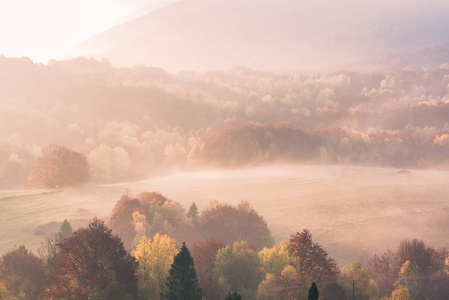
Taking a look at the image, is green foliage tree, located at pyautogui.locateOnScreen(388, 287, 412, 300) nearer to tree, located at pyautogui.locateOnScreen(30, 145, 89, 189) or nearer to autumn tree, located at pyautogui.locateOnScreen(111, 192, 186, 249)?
autumn tree, located at pyautogui.locateOnScreen(111, 192, 186, 249)

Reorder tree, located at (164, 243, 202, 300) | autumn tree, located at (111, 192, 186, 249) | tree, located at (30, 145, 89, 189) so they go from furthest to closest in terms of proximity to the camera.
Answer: tree, located at (30, 145, 89, 189), autumn tree, located at (111, 192, 186, 249), tree, located at (164, 243, 202, 300)

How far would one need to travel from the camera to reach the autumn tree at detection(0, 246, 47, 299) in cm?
5497

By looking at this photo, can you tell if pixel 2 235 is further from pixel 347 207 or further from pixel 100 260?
pixel 347 207

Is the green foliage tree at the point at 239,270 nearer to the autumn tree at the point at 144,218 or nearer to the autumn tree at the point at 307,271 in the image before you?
the autumn tree at the point at 307,271

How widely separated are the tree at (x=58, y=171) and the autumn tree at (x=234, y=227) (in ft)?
167

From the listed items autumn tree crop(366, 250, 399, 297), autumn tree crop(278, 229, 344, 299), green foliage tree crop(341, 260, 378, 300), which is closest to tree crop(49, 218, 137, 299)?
autumn tree crop(278, 229, 344, 299)

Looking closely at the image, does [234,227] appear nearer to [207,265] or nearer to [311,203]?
[207,265]

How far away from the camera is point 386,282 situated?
210 ft

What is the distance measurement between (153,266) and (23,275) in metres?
20.4

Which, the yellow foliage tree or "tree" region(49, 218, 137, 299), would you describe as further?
the yellow foliage tree

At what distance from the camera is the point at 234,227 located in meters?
90.1

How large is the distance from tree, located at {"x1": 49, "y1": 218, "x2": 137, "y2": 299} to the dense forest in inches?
4.6

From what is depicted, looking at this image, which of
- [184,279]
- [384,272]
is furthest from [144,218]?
[384,272]

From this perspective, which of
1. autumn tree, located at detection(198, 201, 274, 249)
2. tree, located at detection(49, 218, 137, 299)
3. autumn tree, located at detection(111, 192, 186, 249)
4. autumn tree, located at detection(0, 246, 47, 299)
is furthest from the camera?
autumn tree, located at detection(198, 201, 274, 249)
